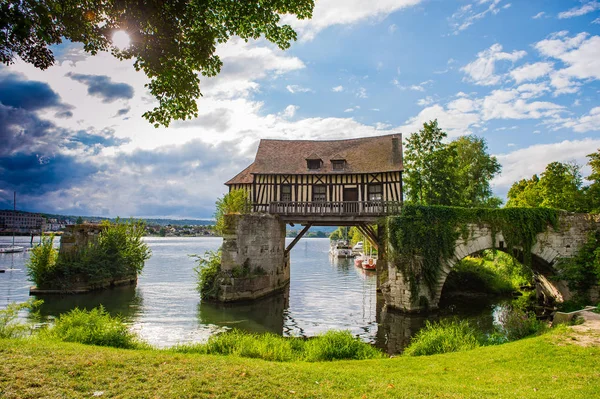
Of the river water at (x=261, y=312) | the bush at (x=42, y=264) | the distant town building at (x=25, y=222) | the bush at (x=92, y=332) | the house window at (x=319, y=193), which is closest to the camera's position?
the bush at (x=92, y=332)

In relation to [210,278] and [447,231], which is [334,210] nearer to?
[447,231]

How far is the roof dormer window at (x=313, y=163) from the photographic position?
24406mm

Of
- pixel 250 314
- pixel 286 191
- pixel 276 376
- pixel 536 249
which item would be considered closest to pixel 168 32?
pixel 276 376

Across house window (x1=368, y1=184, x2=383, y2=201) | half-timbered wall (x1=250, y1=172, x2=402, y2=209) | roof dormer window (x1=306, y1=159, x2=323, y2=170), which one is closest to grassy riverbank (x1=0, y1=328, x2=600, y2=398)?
house window (x1=368, y1=184, x2=383, y2=201)

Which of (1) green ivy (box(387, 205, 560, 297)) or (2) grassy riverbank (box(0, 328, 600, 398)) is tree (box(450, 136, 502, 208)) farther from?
(2) grassy riverbank (box(0, 328, 600, 398))

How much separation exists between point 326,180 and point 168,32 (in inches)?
719

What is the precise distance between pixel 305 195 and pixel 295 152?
13.0 ft

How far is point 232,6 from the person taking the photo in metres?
6.40

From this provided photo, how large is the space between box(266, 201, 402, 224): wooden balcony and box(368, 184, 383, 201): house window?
2.91 ft

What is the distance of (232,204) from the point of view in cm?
2141

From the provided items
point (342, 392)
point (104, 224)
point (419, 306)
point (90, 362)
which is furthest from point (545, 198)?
point (104, 224)

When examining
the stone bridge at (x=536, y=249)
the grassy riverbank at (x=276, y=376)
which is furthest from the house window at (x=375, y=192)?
the grassy riverbank at (x=276, y=376)

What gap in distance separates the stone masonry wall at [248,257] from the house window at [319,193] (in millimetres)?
3492

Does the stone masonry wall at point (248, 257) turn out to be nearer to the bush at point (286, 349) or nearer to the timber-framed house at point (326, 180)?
the timber-framed house at point (326, 180)
